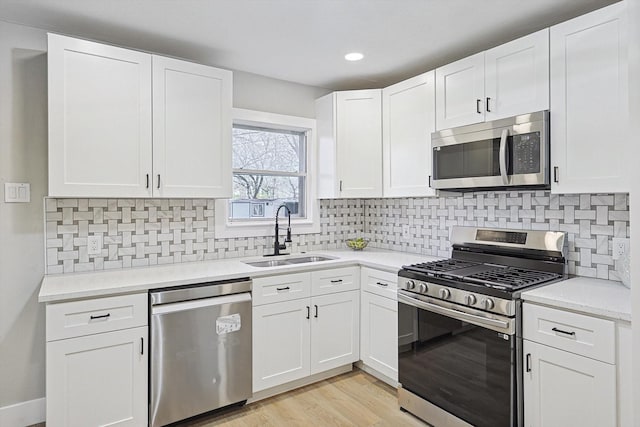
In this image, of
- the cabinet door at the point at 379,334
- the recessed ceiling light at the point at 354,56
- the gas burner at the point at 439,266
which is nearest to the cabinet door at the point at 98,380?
the cabinet door at the point at 379,334

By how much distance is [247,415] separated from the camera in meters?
2.45

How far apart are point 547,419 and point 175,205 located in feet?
8.56

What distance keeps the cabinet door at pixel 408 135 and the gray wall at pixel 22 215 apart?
7.96 feet

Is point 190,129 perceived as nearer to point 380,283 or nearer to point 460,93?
point 380,283

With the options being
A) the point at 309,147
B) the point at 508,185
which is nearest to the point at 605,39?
the point at 508,185

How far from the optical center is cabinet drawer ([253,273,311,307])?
2.53 metres

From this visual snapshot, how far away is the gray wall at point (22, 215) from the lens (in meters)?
2.28

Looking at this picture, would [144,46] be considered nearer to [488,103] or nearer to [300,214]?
[300,214]

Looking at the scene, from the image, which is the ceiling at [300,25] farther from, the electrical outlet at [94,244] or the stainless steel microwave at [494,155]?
Answer: the electrical outlet at [94,244]

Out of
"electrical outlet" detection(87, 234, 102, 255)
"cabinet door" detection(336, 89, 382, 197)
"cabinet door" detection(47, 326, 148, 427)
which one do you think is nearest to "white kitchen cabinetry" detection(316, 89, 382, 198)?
"cabinet door" detection(336, 89, 382, 197)

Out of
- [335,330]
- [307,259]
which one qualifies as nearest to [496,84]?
[307,259]

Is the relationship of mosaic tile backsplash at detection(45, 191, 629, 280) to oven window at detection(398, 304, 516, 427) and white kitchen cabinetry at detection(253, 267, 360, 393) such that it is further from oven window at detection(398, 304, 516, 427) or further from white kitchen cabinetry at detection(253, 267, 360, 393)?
oven window at detection(398, 304, 516, 427)

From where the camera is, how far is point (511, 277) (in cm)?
214

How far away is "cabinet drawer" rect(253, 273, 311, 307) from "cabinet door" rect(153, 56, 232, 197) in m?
0.70
